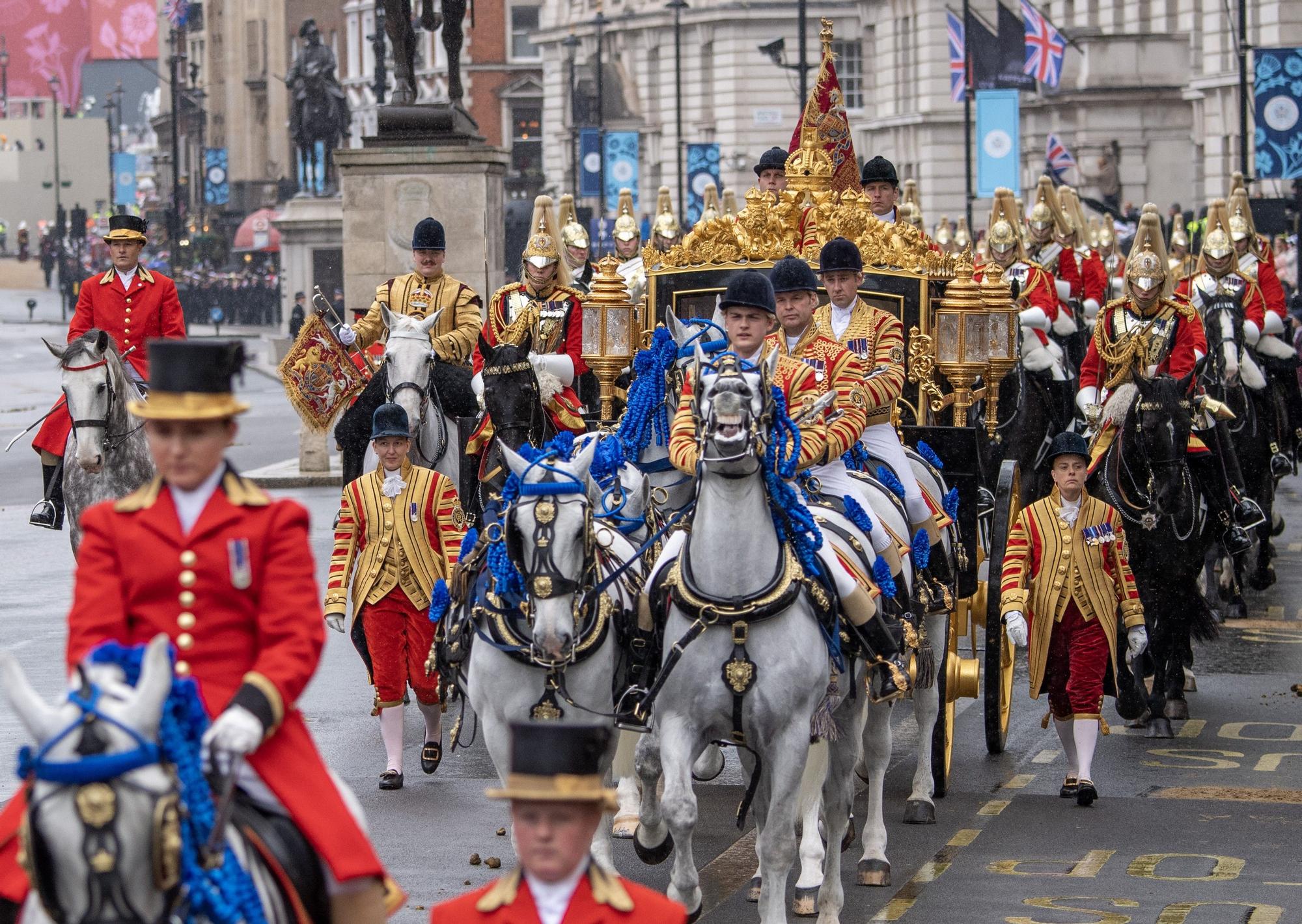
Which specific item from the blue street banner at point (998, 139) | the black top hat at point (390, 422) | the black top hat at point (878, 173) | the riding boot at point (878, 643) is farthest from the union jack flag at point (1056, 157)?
the riding boot at point (878, 643)

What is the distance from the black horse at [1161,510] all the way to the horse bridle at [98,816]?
908 centimetres

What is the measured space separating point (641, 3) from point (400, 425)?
87306 millimetres

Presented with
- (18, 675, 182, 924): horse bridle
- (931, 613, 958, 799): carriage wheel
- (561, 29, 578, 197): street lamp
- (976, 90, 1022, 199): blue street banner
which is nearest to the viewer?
(18, 675, 182, 924): horse bridle

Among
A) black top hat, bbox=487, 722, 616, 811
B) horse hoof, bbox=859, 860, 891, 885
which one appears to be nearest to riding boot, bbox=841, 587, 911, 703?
horse hoof, bbox=859, 860, 891, 885

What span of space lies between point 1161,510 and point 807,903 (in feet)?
17.1

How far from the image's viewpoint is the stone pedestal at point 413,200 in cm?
2169

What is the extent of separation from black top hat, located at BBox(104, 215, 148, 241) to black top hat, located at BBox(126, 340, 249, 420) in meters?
8.37

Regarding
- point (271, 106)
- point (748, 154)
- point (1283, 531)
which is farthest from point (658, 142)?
point (1283, 531)

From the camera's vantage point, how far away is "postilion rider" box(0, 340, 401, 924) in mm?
5523

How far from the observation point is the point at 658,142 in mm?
92125

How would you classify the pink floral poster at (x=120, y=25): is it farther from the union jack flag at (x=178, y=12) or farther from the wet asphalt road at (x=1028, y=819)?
the wet asphalt road at (x=1028, y=819)

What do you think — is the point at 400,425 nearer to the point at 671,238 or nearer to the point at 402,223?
the point at 402,223

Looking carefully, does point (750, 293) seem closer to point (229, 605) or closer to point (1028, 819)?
point (1028, 819)

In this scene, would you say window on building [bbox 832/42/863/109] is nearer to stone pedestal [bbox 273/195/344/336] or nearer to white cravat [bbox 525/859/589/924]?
stone pedestal [bbox 273/195/344/336]
